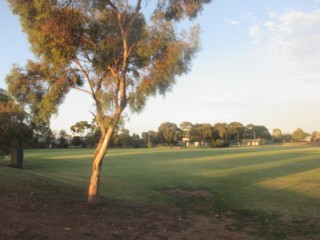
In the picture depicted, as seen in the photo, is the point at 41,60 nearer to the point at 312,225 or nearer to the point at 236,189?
the point at 312,225

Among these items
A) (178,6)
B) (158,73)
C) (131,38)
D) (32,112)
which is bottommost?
(32,112)

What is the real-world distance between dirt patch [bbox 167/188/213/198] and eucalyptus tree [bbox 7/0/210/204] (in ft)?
19.8

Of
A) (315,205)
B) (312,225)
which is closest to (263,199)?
(315,205)

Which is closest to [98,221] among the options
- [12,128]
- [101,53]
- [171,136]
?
[101,53]

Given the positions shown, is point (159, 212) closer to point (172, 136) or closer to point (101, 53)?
point (101, 53)

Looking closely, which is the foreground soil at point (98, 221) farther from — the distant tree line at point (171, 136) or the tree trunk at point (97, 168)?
the distant tree line at point (171, 136)

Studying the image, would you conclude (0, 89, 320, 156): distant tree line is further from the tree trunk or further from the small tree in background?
the tree trunk

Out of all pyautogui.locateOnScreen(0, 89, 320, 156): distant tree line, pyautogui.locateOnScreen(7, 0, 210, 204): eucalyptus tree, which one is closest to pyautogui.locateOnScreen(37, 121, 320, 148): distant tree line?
pyautogui.locateOnScreen(0, 89, 320, 156): distant tree line

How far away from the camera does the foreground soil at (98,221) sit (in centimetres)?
896

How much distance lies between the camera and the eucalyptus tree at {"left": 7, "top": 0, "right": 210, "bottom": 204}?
40.1ft

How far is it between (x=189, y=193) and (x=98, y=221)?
26.7ft

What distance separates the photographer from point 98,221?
1045 cm

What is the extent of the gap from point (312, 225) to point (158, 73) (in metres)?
6.64

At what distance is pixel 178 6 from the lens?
12.8 metres
